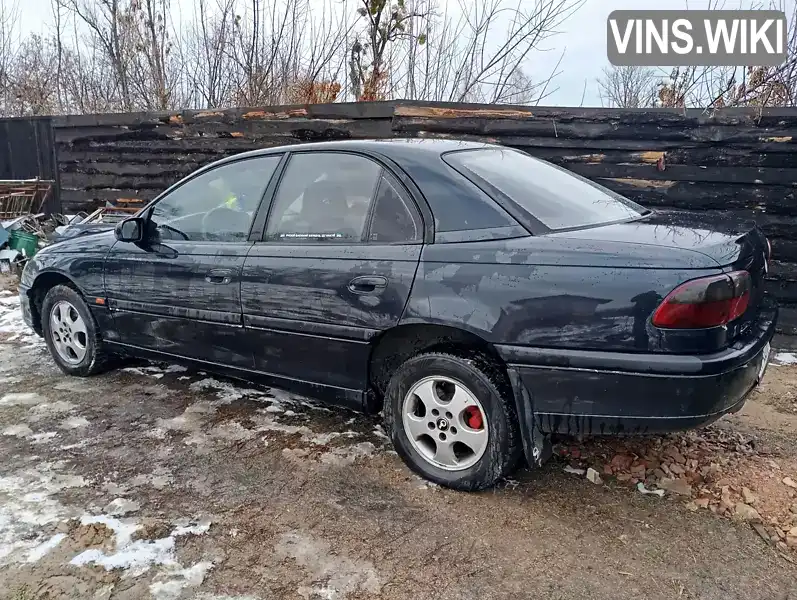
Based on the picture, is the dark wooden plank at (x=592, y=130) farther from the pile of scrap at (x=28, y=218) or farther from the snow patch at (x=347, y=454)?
the pile of scrap at (x=28, y=218)

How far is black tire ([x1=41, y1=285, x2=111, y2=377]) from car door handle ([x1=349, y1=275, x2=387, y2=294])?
2.38 m

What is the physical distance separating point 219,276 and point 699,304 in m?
2.50

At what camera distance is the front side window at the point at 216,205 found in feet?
11.7

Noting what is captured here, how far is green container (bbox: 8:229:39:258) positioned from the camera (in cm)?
880

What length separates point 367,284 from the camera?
2.93 meters

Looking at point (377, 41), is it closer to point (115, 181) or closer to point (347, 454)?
point (115, 181)

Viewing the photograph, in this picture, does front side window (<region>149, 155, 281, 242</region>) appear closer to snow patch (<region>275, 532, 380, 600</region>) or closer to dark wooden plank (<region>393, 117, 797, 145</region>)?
snow patch (<region>275, 532, 380, 600</region>)

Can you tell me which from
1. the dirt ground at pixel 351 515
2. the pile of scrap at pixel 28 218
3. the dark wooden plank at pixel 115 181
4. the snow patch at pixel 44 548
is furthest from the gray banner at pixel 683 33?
the snow patch at pixel 44 548

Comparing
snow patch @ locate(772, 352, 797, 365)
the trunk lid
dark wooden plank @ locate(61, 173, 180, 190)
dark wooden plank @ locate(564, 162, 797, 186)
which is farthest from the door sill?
dark wooden plank @ locate(61, 173, 180, 190)

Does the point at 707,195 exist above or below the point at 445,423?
above

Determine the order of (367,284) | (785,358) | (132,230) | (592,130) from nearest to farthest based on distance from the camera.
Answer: (367,284), (132,230), (785,358), (592,130)

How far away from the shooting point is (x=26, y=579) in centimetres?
226

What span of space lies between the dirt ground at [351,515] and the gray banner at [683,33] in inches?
178

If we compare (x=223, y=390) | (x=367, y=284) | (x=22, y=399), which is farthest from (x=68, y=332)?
(x=367, y=284)
